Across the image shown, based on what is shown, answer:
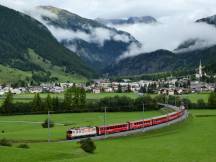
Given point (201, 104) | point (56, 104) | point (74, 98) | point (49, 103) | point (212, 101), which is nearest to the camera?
point (49, 103)

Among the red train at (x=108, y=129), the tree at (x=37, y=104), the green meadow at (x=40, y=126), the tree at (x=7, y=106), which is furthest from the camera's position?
the tree at (x=37, y=104)

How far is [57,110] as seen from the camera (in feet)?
607

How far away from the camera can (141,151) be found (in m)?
70.6

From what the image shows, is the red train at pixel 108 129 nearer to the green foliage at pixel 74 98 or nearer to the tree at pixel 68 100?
the tree at pixel 68 100

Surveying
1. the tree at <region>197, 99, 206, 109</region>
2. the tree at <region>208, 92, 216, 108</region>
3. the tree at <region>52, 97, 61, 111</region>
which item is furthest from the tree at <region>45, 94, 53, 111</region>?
the tree at <region>208, 92, 216, 108</region>

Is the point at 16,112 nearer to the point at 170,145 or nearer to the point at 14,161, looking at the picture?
the point at 170,145

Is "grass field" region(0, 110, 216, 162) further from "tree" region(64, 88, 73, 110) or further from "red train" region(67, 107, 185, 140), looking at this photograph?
"tree" region(64, 88, 73, 110)

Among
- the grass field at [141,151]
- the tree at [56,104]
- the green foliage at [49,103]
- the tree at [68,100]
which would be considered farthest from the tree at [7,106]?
the grass field at [141,151]

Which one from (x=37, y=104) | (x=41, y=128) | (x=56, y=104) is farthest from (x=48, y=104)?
(x=41, y=128)

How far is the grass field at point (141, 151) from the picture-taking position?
55.6 metres

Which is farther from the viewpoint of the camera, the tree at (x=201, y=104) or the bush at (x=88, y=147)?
the tree at (x=201, y=104)

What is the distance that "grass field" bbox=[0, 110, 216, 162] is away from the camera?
55613mm

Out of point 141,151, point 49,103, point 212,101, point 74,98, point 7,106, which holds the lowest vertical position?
point 141,151

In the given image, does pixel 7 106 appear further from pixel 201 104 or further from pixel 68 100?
pixel 201 104
